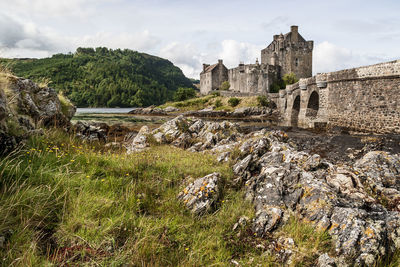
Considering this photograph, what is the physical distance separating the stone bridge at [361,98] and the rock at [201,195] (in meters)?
16.8

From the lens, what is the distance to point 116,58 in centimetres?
18550

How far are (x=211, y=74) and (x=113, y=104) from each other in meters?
57.5

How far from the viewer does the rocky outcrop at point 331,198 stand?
3219mm

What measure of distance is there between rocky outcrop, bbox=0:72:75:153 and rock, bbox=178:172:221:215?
3.28m

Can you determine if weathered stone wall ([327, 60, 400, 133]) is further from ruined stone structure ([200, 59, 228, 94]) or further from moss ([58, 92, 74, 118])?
ruined stone structure ([200, 59, 228, 94])

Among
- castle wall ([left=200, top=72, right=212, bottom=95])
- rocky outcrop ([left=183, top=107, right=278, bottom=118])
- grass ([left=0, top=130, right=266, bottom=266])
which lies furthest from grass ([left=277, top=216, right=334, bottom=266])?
castle wall ([left=200, top=72, right=212, bottom=95])

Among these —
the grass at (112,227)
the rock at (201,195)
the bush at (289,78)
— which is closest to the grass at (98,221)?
the grass at (112,227)

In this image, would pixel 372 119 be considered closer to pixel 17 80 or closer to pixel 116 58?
pixel 17 80

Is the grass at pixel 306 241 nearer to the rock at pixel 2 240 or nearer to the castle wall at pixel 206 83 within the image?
the rock at pixel 2 240

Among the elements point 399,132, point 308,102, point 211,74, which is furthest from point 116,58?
point 399,132

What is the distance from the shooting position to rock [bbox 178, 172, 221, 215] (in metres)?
4.30

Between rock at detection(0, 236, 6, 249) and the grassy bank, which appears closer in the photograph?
rock at detection(0, 236, 6, 249)

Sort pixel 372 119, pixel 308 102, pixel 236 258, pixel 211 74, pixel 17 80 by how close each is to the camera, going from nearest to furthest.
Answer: pixel 236 258 → pixel 17 80 → pixel 372 119 → pixel 308 102 → pixel 211 74

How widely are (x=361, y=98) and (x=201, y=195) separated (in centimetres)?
1917
